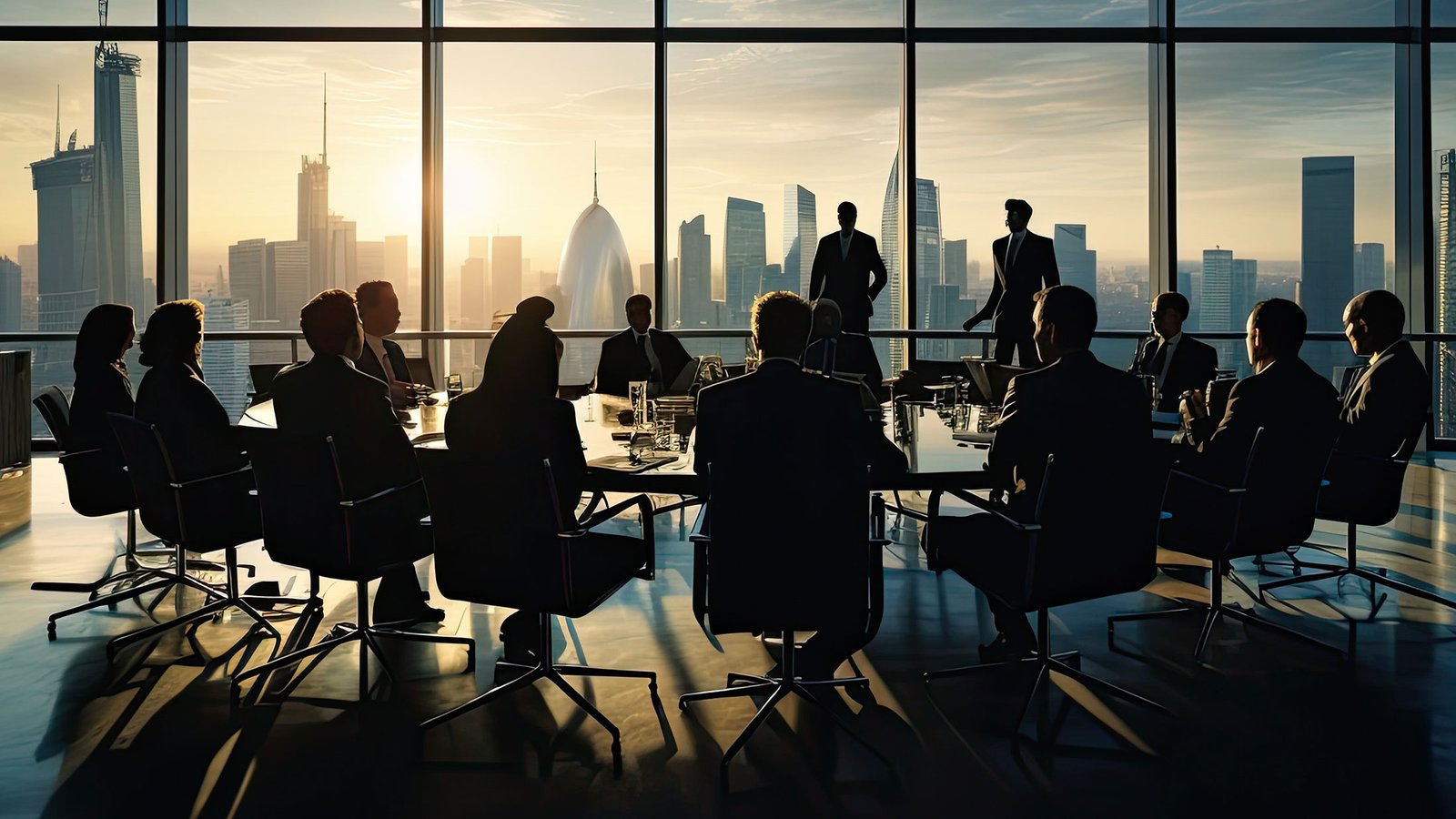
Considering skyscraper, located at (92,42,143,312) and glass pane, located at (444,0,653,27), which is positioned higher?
glass pane, located at (444,0,653,27)

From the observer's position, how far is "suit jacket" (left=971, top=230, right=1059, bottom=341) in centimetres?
758

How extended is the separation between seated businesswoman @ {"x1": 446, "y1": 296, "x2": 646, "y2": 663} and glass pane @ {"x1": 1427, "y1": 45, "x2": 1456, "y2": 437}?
27.9 ft

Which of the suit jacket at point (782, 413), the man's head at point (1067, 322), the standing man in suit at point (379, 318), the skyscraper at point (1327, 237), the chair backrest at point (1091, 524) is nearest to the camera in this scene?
the suit jacket at point (782, 413)

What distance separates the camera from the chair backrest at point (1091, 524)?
3051mm

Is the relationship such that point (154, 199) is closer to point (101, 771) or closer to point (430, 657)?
point (430, 657)

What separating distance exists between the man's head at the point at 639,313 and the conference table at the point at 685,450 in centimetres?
133

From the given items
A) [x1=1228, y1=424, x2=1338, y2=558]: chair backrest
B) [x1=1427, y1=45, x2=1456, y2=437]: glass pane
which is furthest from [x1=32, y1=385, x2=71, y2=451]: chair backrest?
[x1=1427, y1=45, x2=1456, y2=437]: glass pane

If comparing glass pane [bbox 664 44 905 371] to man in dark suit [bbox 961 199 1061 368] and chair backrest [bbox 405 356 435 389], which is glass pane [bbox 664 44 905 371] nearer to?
man in dark suit [bbox 961 199 1061 368]

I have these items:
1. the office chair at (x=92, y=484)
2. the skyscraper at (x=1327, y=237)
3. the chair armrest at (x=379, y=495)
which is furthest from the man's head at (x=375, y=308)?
the skyscraper at (x=1327, y=237)

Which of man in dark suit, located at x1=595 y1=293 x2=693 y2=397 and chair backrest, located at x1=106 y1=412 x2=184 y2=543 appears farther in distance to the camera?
man in dark suit, located at x1=595 y1=293 x2=693 y2=397

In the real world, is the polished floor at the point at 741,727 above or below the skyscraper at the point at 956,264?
below

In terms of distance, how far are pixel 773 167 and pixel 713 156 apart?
49 cm

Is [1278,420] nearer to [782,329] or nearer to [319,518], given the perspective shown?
[782,329]

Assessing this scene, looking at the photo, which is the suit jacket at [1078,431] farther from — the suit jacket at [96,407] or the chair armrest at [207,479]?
the suit jacket at [96,407]
